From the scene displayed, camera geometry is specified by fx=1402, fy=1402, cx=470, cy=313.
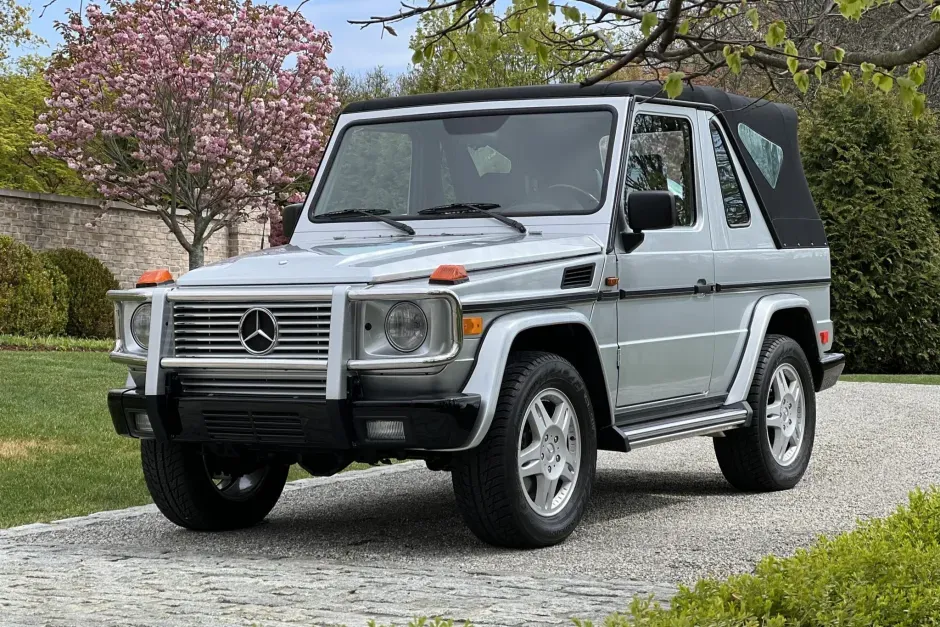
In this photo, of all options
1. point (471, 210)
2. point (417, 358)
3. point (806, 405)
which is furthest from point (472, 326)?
point (806, 405)

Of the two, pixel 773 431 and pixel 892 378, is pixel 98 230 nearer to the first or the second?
pixel 892 378

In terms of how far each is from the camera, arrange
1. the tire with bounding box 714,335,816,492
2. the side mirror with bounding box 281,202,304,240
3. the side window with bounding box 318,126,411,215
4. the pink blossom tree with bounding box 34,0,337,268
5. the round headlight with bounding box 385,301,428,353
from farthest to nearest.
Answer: the pink blossom tree with bounding box 34,0,337,268, the tire with bounding box 714,335,816,492, the side mirror with bounding box 281,202,304,240, the side window with bounding box 318,126,411,215, the round headlight with bounding box 385,301,428,353

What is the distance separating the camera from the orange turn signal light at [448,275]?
6.15 meters

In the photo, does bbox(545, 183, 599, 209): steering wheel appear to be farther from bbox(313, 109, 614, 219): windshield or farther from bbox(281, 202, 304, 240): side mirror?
bbox(281, 202, 304, 240): side mirror

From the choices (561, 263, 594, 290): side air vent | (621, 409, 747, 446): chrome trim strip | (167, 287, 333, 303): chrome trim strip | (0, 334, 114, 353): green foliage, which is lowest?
(0, 334, 114, 353): green foliage

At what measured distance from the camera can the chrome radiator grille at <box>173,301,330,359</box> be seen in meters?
6.29

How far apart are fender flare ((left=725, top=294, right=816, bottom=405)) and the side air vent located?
1.73 meters

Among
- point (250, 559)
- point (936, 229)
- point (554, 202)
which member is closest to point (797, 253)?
point (554, 202)

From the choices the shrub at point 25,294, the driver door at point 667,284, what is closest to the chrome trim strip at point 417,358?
the driver door at point 667,284

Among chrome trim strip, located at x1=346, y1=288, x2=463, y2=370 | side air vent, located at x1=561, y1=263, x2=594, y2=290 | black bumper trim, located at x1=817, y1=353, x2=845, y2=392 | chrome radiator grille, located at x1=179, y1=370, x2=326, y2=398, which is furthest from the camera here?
black bumper trim, located at x1=817, y1=353, x2=845, y2=392

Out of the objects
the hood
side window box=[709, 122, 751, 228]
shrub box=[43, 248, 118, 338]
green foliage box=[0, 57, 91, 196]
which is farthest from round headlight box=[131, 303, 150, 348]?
green foliage box=[0, 57, 91, 196]

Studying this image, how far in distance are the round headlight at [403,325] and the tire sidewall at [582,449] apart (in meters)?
A: 0.57

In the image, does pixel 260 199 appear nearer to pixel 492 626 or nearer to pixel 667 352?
pixel 667 352

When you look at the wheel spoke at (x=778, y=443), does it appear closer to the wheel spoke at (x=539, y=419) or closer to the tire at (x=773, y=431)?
the tire at (x=773, y=431)
